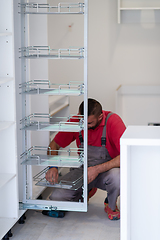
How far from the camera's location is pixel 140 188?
1.84 meters

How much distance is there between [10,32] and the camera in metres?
2.26

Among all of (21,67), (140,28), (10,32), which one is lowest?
(21,67)

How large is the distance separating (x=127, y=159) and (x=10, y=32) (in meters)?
1.15

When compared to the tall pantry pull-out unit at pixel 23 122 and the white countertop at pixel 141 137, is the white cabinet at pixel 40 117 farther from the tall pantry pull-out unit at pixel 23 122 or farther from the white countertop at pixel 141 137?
the white countertop at pixel 141 137

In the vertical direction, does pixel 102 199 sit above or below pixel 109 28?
below

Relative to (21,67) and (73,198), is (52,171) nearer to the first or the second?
(73,198)

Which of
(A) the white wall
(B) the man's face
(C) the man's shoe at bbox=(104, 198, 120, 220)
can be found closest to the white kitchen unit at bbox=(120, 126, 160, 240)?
(C) the man's shoe at bbox=(104, 198, 120, 220)

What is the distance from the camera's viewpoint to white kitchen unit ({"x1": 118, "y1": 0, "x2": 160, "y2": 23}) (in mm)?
4695

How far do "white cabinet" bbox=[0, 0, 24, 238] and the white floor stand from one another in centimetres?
15

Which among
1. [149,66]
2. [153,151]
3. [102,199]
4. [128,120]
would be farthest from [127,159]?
[149,66]

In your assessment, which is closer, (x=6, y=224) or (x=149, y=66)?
(x=6, y=224)

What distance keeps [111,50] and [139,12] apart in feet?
2.02

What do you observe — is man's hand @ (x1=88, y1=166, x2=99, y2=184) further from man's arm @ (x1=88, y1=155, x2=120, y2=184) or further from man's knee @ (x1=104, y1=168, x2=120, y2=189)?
man's knee @ (x1=104, y1=168, x2=120, y2=189)

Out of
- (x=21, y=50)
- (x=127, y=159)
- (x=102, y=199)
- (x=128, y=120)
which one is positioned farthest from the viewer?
(x=128, y=120)
